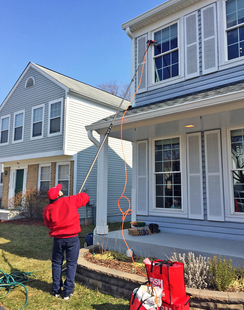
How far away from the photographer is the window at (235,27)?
18.8 feet

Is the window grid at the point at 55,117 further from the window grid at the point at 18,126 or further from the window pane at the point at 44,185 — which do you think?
A: the window pane at the point at 44,185

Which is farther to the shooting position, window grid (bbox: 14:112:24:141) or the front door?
the front door

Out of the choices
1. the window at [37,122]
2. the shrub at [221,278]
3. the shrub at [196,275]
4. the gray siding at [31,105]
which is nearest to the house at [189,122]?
the shrub at [196,275]

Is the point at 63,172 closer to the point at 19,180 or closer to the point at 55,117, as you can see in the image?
the point at 55,117

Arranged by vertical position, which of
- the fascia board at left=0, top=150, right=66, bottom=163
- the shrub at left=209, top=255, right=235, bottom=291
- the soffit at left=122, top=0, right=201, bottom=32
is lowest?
the shrub at left=209, top=255, right=235, bottom=291

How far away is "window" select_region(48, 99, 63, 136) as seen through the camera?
36.9 feet

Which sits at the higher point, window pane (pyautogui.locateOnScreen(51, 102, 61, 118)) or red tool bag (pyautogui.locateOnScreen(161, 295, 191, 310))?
window pane (pyautogui.locateOnScreen(51, 102, 61, 118))

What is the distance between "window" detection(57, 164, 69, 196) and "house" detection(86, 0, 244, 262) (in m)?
5.21

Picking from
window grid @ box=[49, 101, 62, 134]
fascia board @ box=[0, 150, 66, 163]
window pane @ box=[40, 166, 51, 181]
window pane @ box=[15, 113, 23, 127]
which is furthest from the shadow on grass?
window pane @ box=[15, 113, 23, 127]

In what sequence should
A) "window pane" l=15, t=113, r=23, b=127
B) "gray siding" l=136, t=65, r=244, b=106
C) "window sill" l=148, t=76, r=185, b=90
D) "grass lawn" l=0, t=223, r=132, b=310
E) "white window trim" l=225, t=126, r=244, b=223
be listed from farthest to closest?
"window pane" l=15, t=113, r=23, b=127
"window sill" l=148, t=76, r=185, b=90
"gray siding" l=136, t=65, r=244, b=106
"white window trim" l=225, t=126, r=244, b=223
"grass lawn" l=0, t=223, r=132, b=310

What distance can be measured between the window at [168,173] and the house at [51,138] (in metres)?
5.08

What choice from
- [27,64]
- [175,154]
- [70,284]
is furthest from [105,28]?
[70,284]

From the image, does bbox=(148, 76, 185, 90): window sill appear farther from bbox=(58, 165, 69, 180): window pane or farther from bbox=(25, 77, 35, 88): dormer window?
bbox=(25, 77, 35, 88): dormer window

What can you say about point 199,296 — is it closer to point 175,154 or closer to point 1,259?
point 175,154
